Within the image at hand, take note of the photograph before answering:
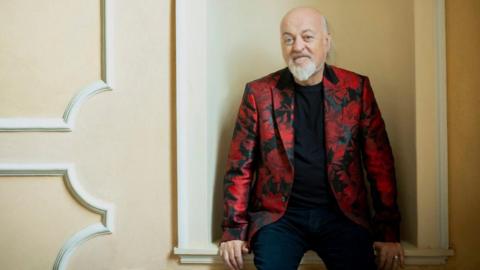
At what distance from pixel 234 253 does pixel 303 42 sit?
81 cm

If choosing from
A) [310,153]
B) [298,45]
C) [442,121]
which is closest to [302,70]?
[298,45]

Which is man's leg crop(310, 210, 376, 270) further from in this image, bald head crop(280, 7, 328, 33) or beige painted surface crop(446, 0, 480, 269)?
bald head crop(280, 7, 328, 33)

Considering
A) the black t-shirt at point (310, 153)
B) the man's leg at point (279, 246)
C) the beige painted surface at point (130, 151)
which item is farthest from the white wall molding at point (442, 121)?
the man's leg at point (279, 246)

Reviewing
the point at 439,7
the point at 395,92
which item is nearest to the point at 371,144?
the point at 395,92

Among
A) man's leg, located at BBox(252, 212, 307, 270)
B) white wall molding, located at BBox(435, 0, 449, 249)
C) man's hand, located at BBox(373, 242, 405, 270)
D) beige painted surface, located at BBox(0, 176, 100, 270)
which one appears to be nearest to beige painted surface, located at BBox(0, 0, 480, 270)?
beige painted surface, located at BBox(0, 176, 100, 270)

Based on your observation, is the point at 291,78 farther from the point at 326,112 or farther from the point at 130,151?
the point at 130,151

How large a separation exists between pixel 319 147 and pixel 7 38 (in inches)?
52.1

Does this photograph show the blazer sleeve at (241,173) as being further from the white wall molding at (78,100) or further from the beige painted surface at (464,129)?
the beige painted surface at (464,129)

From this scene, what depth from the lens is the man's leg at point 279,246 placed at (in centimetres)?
166

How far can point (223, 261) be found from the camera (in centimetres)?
182

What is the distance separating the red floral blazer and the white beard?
0.26ft

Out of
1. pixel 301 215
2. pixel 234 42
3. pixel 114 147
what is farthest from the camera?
pixel 234 42

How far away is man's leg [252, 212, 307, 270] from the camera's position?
166cm

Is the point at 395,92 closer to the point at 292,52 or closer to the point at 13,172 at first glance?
the point at 292,52
